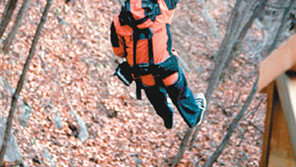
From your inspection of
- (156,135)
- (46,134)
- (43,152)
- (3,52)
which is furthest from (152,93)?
(156,135)

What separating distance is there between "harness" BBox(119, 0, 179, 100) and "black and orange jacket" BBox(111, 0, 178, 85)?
2cm

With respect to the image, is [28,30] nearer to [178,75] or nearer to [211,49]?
[178,75]

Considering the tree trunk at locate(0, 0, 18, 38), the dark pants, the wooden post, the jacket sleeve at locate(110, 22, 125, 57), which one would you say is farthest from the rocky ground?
the wooden post

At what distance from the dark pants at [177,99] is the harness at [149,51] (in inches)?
4.7

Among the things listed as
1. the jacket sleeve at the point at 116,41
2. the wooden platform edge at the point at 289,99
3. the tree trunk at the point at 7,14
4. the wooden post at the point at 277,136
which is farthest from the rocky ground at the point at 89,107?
the wooden platform edge at the point at 289,99

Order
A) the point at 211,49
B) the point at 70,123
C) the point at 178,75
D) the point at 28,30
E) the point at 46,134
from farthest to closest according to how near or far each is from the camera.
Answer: the point at 211,49 < the point at 28,30 < the point at 70,123 < the point at 46,134 < the point at 178,75

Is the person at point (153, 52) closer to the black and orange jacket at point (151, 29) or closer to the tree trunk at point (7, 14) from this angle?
the black and orange jacket at point (151, 29)

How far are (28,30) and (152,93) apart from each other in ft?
16.4

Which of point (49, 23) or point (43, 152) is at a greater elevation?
point (49, 23)

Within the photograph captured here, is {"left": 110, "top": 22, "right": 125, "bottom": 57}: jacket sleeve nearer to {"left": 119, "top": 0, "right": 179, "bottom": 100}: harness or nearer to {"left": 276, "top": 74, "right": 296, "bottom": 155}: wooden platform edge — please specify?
{"left": 119, "top": 0, "right": 179, "bottom": 100}: harness

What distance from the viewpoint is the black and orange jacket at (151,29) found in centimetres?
296

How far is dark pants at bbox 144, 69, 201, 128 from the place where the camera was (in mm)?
3613

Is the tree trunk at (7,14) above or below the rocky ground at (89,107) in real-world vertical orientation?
above

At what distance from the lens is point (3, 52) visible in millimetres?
6430
